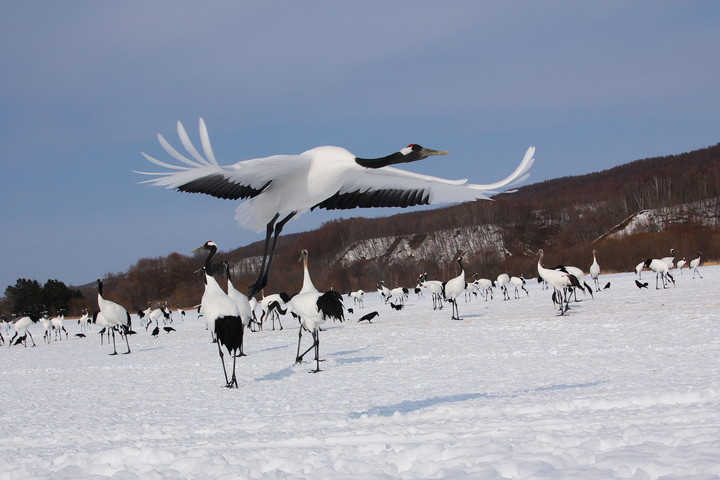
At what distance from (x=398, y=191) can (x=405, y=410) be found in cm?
327

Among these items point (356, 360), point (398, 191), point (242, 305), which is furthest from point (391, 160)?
point (242, 305)

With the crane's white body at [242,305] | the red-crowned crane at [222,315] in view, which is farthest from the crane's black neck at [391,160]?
the crane's white body at [242,305]

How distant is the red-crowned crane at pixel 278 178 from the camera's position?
133 inches

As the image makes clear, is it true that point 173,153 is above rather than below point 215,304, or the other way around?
above

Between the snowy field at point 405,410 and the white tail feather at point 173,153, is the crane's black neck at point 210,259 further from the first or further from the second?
the white tail feather at point 173,153

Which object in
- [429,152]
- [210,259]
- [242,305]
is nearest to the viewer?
[429,152]

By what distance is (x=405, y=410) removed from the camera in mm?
6859

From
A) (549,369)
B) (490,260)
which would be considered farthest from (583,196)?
(549,369)

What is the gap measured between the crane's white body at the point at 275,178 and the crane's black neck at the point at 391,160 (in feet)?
0.14

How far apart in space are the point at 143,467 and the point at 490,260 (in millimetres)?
55797

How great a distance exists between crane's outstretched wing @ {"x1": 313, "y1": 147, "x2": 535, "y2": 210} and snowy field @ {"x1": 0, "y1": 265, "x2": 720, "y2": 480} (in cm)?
182

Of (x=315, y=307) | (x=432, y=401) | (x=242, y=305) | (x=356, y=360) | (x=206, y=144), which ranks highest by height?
(x=206, y=144)

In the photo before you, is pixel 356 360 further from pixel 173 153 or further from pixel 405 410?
pixel 173 153

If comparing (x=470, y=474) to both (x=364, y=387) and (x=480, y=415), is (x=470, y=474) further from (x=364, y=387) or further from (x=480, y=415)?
(x=364, y=387)
